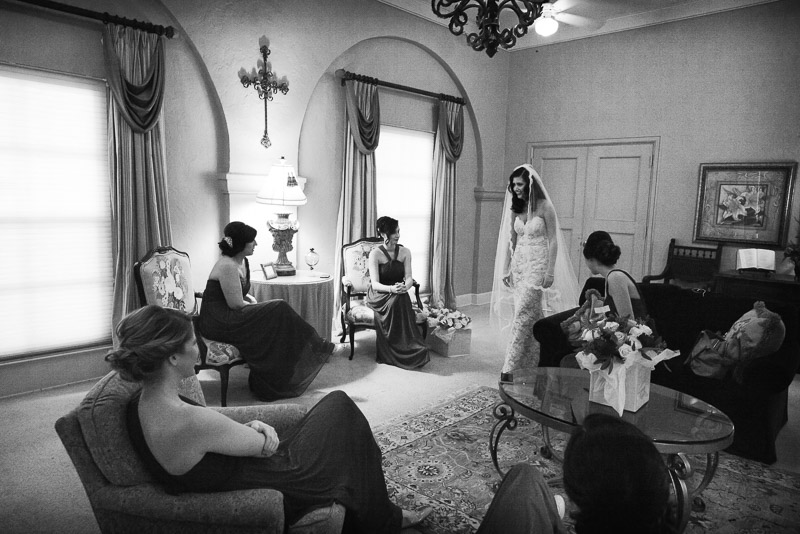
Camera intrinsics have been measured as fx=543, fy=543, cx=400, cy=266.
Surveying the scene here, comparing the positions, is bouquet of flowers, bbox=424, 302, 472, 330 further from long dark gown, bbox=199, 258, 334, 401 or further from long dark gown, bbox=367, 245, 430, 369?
long dark gown, bbox=199, 258, 334, 401

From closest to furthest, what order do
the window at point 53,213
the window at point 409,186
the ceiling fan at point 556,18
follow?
the window at point 53,213
the ceiling fan at point 556,18
the window at point 409,186

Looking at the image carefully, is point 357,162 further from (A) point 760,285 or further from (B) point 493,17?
(A) point 760,285

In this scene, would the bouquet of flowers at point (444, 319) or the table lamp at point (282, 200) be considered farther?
the bouquet of flowers at point (444, 319)

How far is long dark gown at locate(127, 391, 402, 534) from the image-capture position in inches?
63.2

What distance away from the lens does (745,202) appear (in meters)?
5.54

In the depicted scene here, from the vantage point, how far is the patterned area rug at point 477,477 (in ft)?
7.97

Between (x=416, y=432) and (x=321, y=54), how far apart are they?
11.8 feet

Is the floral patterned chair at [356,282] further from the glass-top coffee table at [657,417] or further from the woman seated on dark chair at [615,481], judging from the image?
the woman seated on dark chair at [615,481]

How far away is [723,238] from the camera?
5.68m

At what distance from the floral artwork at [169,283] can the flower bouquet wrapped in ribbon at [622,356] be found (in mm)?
2691

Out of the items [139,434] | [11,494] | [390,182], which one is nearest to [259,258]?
[390,182]

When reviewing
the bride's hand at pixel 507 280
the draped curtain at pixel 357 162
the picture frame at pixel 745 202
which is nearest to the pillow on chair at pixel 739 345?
the bride's hand at pixel 507 280

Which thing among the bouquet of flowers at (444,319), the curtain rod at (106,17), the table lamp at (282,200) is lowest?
the bouquet of flowers at (444,319)

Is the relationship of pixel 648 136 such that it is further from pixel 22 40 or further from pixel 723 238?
pixel 22 40
